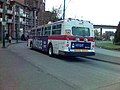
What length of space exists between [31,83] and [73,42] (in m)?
12.1

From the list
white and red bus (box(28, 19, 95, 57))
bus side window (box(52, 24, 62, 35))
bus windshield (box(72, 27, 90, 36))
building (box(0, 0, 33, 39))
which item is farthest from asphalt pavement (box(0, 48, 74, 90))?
building (box(0, 0, 33, 39))

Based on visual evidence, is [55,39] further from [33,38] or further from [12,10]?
[12,10]

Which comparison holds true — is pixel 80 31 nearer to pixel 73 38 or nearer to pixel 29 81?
pixel 73 38

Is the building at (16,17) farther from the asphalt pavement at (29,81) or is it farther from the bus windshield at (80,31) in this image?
the asphalt pavement at (29,81)

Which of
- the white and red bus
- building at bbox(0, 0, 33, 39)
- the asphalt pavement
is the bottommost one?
the asphalt pavement

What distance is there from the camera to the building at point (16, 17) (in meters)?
95.4

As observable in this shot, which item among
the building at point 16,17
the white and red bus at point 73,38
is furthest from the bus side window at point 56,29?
the building at point 16,17

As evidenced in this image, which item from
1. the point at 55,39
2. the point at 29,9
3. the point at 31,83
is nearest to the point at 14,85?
the point at 31,83

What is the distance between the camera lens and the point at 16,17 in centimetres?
11194

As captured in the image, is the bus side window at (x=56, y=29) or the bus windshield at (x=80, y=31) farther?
the bus side window at (x=56, y=29)

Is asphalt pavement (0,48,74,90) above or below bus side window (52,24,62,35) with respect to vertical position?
below

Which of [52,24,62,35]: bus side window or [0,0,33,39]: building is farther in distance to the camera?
[0,0,33,39]: building

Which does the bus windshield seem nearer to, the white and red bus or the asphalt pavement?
the white and red bus

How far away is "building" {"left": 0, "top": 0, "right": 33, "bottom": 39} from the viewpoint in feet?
313
